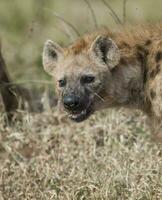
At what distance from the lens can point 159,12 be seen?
1630 cm

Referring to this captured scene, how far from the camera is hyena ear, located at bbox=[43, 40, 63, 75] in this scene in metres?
8.82

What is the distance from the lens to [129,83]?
27.9ft

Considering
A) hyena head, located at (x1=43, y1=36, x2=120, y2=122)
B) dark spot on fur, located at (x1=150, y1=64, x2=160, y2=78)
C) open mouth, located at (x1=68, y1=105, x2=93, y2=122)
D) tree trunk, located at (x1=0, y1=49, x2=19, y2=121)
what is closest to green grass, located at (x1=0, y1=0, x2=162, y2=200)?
tree trunk, located at (x1=0, y1=49, x2=19, y2=121)

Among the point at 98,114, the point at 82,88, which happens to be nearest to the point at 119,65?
the point at 82,88

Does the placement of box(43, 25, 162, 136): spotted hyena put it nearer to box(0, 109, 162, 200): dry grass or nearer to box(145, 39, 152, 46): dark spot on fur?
box(145, 39, 152, 46): dark spot on fur

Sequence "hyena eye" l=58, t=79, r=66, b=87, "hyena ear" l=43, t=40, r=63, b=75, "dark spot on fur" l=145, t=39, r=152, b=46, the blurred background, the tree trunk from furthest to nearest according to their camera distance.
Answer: the blurred background, the tree trunk, "hyena ear" l=43, t=40, r=63, b=75, "hyena eye" l=58, t=79, r=66, b=87, "dark spot on fur" l=145, t=39, r=152, b=46

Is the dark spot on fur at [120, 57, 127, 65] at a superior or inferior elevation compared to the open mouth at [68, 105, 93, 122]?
superior

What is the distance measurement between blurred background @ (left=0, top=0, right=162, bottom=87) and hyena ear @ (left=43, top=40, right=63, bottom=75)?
105 inches

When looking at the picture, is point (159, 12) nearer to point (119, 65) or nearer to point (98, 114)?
point (98, 114)

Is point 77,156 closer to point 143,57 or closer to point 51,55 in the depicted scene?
point 51,55

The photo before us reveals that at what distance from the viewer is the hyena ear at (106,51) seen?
8391 millimetres

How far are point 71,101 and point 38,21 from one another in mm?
7394

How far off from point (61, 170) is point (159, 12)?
25.2ft

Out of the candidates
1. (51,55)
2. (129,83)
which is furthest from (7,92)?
(129,83)
